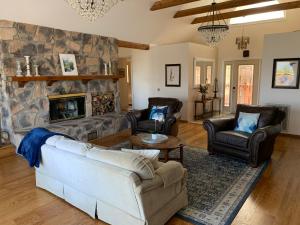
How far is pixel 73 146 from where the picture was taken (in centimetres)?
254

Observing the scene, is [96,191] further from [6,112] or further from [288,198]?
A: [6,112]

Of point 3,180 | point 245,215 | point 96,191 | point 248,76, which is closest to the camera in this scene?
point 96,191

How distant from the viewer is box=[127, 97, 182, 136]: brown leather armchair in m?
5.02

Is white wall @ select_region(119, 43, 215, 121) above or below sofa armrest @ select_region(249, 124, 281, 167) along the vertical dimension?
above

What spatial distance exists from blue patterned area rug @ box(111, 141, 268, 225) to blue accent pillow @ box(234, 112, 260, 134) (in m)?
0.59

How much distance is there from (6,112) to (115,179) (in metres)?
3.58

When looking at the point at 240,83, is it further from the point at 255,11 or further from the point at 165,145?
the point at 165,145

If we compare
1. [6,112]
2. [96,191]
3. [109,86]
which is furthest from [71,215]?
[109,86]

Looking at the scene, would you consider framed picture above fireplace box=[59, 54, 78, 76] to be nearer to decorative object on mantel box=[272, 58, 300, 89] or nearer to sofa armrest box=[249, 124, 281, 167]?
sofa armrest box=[249, 124, 281, 167]

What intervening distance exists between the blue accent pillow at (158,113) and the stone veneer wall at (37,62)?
1.64 m

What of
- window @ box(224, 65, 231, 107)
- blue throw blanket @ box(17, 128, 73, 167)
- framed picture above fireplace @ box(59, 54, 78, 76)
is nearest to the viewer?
blue throw blanket @ box(17, 128, 73, 167)

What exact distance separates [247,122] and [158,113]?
2.01 meters

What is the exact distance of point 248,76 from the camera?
814 cm

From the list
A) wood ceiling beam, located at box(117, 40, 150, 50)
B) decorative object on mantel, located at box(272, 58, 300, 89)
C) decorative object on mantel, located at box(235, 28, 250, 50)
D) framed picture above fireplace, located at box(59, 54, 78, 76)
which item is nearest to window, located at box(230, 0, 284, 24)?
decorative object on mantel, located at box(235, 28, 250, 50)
